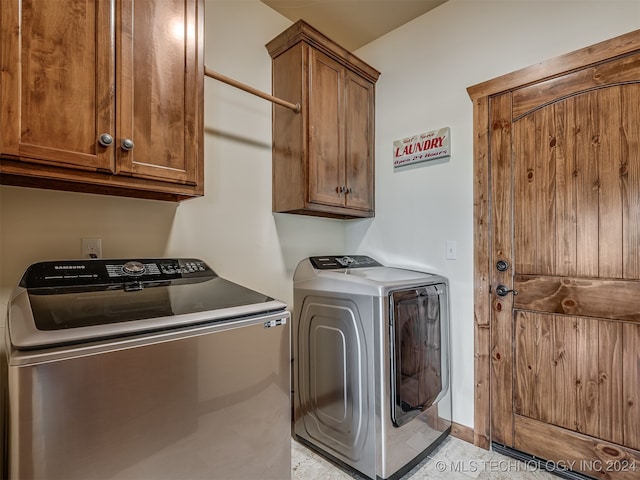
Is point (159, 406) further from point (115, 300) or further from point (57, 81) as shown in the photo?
point (57, 81)

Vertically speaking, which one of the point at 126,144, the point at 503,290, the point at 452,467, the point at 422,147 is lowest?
the point at 452,467

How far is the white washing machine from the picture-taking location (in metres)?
1.72

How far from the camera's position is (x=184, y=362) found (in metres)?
1.06

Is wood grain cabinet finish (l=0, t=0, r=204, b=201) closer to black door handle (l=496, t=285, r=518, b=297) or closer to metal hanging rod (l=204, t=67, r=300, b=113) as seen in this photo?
metal hanging rod (l=204, t=67, r=300, b=113)

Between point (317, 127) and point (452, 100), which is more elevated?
point (452, 100)

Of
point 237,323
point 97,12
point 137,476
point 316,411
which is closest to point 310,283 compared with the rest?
point 316,411

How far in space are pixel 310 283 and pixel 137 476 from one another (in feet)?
4.21

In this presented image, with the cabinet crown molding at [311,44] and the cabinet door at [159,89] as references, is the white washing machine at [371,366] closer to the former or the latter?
the cabinet door at [159,89]

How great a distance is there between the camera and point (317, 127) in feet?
7.11

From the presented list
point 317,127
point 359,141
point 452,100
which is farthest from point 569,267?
point 317,127

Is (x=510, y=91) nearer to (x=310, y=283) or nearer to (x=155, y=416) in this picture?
(x=310, y=283)

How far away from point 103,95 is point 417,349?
1900 millimetres

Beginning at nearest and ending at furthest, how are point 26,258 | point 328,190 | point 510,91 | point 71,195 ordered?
point 26,258, point 71,195, point 510,91, point 328,190

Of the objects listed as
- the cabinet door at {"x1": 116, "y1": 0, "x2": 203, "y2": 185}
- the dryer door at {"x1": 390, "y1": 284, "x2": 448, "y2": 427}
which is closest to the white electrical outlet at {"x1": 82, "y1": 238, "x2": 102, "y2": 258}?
the cabinet door at {"x1": 116, "y1": 0, "x2": 203, "y2": 185}
